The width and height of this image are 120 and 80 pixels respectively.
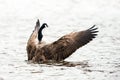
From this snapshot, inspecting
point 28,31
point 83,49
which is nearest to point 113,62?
point 83,49

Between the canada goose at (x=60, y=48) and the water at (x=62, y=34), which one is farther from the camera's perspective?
the canada goose at (x=60, y=48)

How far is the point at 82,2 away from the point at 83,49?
1031cm

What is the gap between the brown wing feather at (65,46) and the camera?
1655 cm

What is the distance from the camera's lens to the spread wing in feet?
54.3

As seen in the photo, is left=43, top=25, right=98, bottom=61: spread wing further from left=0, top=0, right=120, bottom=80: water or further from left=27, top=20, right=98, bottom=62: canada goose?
left=0, top=0, right=120, bottom=80: water

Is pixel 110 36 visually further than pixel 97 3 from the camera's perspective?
No

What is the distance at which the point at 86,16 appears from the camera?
2661 cm

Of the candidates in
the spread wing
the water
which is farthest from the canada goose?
the water

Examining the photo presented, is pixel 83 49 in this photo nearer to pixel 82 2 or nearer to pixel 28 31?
pixel 28 31

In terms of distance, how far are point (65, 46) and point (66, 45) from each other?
40 mm

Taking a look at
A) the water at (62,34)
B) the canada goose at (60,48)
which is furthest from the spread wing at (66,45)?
the water at (62,34)

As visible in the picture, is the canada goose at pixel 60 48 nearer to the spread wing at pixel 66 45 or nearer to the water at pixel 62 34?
the spread wing at pixel 66 45

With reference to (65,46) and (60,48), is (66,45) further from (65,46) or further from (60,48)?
(60,48)

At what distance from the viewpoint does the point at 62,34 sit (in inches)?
855
